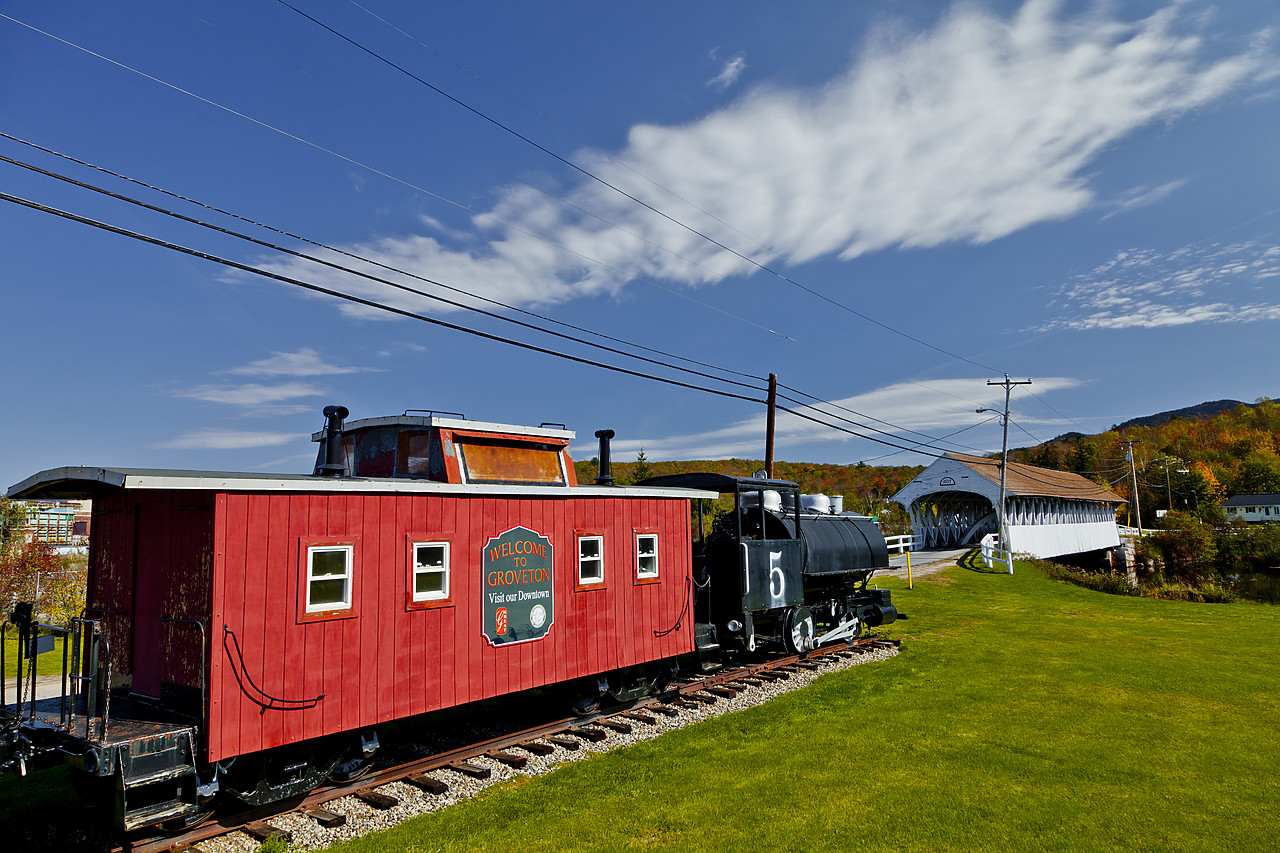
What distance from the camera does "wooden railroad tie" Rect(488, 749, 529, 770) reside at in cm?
876

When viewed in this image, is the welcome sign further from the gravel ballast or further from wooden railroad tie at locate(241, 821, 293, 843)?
wooden railroad tie at locate(241, 821, 293, 843)

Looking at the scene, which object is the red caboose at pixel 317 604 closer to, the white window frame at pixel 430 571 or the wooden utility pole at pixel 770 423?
the white window frame at pixel 430 571

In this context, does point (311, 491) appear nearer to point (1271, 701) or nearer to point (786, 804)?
point (786, 804)

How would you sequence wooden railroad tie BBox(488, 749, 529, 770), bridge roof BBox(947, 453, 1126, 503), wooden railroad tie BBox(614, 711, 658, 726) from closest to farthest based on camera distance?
wooden railroad tie BBox(488, 749, 529, 770) < wooden railroad tie BBox(614, 711, 658, 726) < bridge roof BBox(947, 453, 1126, 503)

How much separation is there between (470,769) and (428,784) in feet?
1.91

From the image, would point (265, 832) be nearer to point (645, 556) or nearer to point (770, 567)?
point (645, 556)

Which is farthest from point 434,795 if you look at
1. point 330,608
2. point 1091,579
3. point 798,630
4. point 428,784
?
point 1091,579

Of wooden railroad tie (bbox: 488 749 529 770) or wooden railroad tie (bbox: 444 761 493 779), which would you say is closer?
wooden railroad tie (bbox: 444 761 493 779)

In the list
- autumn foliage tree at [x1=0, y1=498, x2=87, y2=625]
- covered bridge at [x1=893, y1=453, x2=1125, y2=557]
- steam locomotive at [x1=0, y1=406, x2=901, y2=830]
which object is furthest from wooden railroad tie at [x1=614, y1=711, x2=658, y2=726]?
covered bridge at [x1=893, y1=453, x2=1125, y2=557]

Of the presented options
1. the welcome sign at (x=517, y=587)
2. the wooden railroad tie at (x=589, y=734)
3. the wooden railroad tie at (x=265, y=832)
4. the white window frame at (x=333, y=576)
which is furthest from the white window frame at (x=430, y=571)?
the wooden railroad tie at (x=589, y=734)

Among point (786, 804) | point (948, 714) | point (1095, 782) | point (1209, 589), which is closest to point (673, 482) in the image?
point (948, 714)

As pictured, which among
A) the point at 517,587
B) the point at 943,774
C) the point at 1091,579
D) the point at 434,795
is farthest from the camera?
the point at 1091,579

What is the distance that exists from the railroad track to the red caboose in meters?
0.27

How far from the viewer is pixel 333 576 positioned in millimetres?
7590
